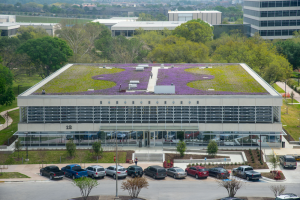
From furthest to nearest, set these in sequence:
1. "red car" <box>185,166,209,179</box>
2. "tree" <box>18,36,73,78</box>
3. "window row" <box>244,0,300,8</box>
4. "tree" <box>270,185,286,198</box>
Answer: "window row" <box>244,0,300,8</box> < "tree" <box>18,36,73,78</box> < "red car" <box>185,166,209,179</box> < "tree" <box>270,185,286,198</box>

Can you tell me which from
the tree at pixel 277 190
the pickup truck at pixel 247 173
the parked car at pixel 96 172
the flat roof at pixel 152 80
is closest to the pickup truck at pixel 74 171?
the parked car at pixel 96 172

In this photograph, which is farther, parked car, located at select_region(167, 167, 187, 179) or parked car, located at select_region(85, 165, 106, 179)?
parked car, located at select_region(167, 167, 187, 179)

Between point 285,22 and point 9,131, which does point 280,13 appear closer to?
point 285,22

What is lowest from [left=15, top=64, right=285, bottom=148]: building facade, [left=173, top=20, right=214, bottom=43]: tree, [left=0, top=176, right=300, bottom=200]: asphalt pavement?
[left=0, top=176, right=300, bottom=200]: asphalt pavement

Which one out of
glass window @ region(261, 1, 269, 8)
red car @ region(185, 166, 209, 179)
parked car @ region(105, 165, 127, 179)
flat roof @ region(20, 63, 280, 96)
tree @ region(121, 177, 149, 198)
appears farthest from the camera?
glass window @ region(261, 1, 269, 8)

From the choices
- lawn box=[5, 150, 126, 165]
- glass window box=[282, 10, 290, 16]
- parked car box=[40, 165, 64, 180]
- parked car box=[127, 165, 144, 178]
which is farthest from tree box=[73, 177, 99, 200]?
glass window box=[282, 10, 290, 16]

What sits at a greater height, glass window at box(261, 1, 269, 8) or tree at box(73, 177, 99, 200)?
glass window at box(261, 1, 269, 8)

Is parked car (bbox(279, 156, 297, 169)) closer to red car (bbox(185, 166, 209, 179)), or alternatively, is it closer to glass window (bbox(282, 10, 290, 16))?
red car (bbox(185, 166, 209, 179))

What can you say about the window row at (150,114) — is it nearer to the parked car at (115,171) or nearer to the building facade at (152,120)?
the building facade at (152,120)

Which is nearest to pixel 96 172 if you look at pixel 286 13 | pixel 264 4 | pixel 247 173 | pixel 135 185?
pixel 135 185
